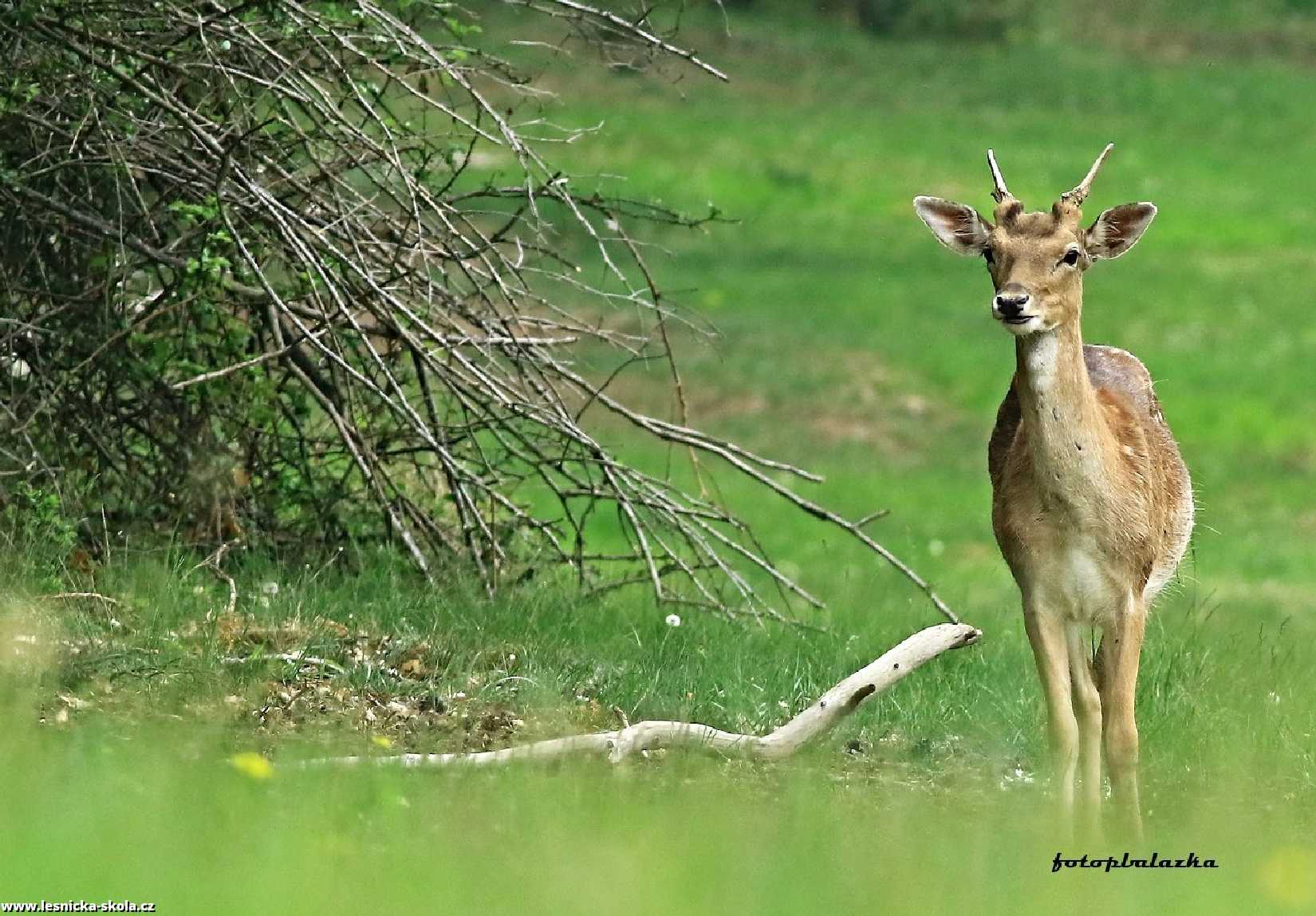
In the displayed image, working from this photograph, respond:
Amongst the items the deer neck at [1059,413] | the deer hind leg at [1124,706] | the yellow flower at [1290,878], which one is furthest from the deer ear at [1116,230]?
the yellow flower at [1290,878]

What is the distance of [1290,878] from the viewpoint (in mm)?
5164

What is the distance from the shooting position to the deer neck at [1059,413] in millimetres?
6473

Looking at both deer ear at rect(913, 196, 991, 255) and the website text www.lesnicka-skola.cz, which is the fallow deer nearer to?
deer ear at rect(913, 196, 991, 255)

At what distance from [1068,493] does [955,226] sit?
97cm

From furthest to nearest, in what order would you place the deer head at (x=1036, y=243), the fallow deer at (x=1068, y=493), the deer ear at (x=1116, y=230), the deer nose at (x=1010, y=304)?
the deer ear at (x=1116, y=230), the fallow deer at (x=1068, y=493), the deer head at (x=1036, y=243), the deer nose at (x=1010, y=304)

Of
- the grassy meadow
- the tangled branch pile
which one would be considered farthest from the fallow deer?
the tangled branch pile

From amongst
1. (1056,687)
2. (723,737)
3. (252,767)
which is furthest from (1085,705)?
(252,767)

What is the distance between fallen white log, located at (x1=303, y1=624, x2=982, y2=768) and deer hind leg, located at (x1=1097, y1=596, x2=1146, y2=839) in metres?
0.56

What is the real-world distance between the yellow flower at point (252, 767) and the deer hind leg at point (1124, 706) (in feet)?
8.87

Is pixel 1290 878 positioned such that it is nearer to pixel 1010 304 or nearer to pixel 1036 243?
pixel 1010 304

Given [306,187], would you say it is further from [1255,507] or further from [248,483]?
[1255,507]

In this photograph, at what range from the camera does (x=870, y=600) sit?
1063 cm

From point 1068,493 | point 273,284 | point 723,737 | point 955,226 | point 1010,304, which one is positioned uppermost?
point 955,226

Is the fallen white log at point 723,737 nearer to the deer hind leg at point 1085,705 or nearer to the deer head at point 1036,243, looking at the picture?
the deer hind leg at point 1085,705
